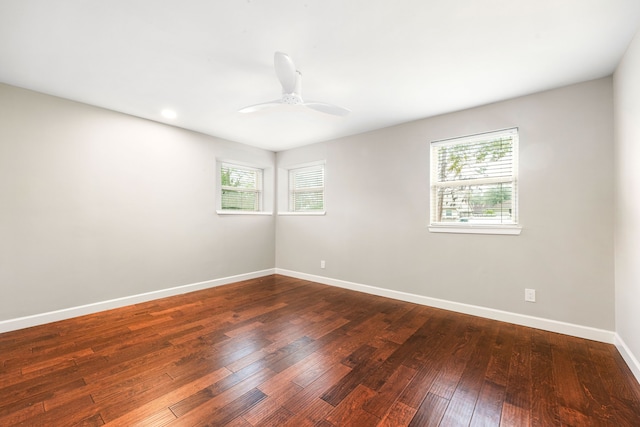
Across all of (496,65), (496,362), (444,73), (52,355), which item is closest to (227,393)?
(52,355)

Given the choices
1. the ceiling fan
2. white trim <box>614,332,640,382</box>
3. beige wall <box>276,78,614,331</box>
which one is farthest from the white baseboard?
white trim <box>614,332,640,382</box>

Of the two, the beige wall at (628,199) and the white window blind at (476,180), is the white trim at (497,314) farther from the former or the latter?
the white window blind at (476,180)

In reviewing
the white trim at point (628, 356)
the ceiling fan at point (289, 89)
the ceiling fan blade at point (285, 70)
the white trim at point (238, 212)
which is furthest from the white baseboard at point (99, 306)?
the white trim at point (628, 356)

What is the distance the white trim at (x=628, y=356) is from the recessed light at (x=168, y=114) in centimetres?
470

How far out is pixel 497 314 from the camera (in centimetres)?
286

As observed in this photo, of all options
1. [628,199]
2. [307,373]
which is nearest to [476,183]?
[628,199]

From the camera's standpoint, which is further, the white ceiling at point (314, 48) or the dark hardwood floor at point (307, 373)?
the white ceiling at point (314, 48)

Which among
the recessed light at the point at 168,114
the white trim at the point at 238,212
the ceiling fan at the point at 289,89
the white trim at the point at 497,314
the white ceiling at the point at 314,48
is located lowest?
the white trim at the point at 497,314

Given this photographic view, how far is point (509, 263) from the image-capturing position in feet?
9.20

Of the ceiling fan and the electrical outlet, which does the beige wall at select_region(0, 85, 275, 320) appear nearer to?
the ceiling fan

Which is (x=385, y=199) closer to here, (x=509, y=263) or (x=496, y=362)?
(x=509, y=263)

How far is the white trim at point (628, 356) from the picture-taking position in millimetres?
1814

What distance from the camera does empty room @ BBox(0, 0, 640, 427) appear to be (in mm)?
1641

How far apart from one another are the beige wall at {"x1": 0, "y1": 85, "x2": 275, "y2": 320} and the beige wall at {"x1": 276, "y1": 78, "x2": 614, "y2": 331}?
2071mm
